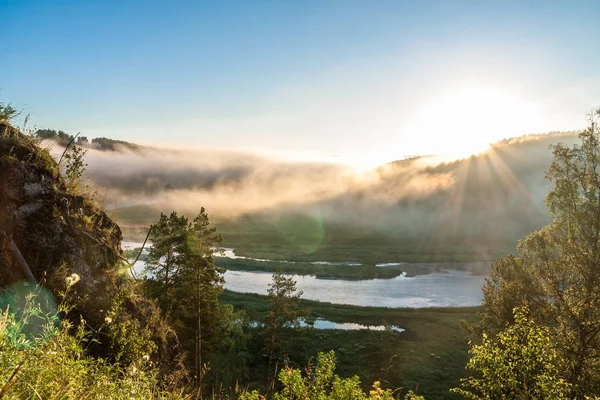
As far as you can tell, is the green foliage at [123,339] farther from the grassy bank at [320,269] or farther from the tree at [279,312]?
the grassy bank at [320,269]

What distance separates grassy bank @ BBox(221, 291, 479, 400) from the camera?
45281 millimetres

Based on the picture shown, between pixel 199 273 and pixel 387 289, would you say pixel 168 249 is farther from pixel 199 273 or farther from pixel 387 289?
pixel 387 289

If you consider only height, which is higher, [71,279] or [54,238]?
[71,279]

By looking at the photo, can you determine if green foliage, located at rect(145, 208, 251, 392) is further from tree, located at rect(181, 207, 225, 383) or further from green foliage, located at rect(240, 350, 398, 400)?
green foliage, located at rect(240, 350, 398, 400)

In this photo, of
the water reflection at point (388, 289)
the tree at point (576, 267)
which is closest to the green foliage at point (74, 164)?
the tree at point (576, 267)

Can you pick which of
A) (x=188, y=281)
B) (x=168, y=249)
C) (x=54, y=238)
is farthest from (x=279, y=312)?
(x=54, y=238)

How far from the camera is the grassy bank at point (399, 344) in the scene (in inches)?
1783

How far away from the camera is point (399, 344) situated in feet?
188

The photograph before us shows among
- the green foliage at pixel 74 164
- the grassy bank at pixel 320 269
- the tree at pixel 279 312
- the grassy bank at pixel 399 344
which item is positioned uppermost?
the green foliage at pixel 74 164

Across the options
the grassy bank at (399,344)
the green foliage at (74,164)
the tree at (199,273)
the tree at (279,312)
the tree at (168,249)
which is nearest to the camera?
the green foliage at (74,164)

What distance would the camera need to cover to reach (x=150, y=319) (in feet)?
43.1

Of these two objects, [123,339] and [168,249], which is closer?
[123,339]

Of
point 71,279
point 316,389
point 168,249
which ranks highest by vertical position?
point 71,279

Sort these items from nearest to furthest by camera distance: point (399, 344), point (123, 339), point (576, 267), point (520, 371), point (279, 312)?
point (123, 339)
point (520, 371)
point (576, 267)
point (279, 312)
point (399, 344)
